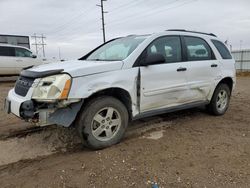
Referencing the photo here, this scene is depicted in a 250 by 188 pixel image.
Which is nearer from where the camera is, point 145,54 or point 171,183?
point 171,183

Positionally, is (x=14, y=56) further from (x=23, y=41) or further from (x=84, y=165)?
(x=84, y=165)

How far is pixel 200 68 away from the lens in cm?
509

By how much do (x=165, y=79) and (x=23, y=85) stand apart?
89.0 inches

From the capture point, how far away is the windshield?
4328mm

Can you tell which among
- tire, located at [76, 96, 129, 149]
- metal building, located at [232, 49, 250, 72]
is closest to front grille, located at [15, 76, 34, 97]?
tire, located at [76, 96, 129, 149]

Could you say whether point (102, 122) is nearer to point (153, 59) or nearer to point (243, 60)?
point (153, 59)

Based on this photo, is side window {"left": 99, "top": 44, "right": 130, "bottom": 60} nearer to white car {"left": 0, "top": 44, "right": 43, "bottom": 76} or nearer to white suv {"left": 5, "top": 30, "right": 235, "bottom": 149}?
white suv {"left": 5, "top": 30, "right": 235, "bottom": 149}

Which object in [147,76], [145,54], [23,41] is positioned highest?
[23,41]

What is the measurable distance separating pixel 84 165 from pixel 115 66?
147 centimetres

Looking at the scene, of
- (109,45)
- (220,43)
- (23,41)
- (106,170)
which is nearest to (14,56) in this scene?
(23,41)

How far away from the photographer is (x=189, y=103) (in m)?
5.08

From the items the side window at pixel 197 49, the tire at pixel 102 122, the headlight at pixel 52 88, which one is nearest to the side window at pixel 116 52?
the tire at pixel 102 122

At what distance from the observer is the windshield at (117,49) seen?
4328 mm

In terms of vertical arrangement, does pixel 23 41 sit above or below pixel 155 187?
above
